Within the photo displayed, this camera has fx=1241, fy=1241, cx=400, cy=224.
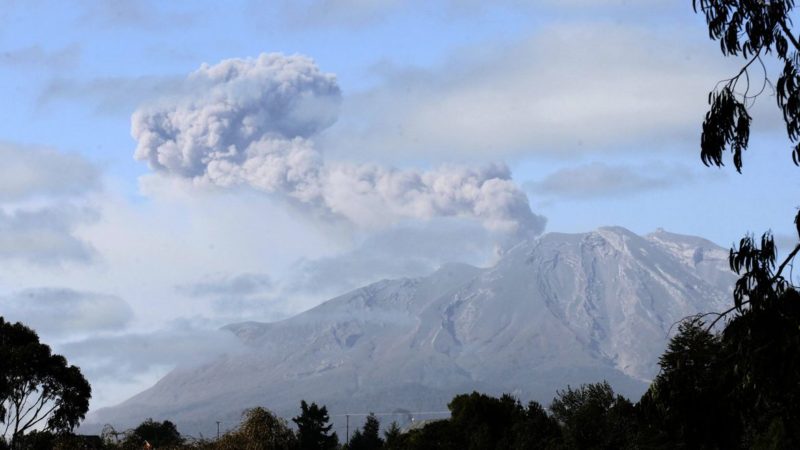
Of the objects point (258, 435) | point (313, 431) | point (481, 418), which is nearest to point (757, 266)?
point (258, 435)

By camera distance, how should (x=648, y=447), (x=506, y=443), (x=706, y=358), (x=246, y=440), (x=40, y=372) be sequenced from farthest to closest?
1. (x=506, y=443)
2. (x=40, y=372)
3. (x=648, y=447)
4. (x=246, y=440)
5. (x=706, y=358)

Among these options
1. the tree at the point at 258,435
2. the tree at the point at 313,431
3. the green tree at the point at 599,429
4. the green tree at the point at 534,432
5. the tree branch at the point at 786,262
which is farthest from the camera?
the tree at the point at 313,431

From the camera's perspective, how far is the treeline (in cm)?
2792

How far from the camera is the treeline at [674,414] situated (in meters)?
27.9

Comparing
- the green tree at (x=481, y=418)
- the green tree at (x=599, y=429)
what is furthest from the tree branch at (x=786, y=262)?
the green tree at (x=481, y=418)

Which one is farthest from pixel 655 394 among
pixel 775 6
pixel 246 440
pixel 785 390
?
pixel 246 440

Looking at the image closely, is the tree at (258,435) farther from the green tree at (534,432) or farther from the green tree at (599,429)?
the green tree at (534,432)

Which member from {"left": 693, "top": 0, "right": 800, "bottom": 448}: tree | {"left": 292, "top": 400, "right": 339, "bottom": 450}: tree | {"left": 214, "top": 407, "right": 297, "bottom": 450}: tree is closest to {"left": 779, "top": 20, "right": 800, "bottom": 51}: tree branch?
{"left": 693, "top": 0, "right": 800, "bottom": 448}: tree

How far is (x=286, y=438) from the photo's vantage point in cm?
5488

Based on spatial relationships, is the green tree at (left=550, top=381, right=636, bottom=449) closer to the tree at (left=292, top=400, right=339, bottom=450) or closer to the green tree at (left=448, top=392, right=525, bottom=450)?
the green tree at (left=448, top=392, right=525, bottom=450)

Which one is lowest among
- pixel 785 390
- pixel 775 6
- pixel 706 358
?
pixel 785 390

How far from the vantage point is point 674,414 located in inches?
1508

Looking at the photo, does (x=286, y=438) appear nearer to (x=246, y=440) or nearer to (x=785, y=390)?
(x=246, y=440)

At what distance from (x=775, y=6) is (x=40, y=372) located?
5771 centimetres
